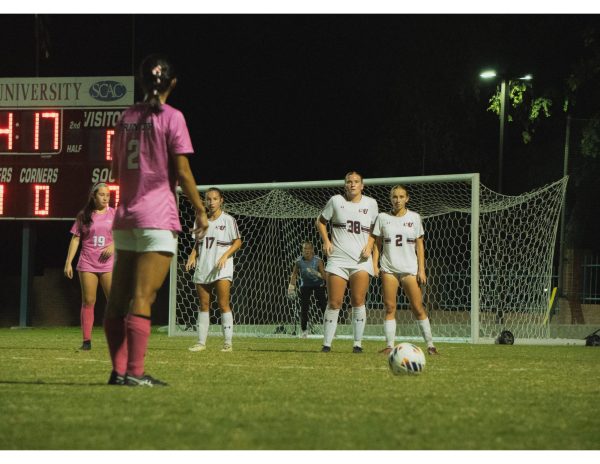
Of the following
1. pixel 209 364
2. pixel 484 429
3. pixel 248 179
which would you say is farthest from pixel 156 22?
pixel 484 429

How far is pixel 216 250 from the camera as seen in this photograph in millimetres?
12789

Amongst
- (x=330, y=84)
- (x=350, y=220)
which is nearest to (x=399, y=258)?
(x=350, y=220)

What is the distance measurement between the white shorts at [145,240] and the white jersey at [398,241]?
5554 mm

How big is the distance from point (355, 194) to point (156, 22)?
23193 mm

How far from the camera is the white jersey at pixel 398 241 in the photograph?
1236cm

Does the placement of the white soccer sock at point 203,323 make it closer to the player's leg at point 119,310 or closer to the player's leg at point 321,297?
the player's leg at point 119,310

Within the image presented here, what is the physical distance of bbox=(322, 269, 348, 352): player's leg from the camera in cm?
1237

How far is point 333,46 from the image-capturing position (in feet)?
123

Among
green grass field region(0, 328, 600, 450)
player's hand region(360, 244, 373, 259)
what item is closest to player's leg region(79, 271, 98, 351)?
green grass field region(0, 328, 600, 450)

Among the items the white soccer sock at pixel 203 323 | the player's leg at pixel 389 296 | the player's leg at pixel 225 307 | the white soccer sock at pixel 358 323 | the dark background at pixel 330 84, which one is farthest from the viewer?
the dark background at pixel 330 84

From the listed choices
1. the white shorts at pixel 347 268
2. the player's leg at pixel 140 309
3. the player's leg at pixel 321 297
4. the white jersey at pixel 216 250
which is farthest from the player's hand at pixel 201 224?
the player's leg at pixel 321 297

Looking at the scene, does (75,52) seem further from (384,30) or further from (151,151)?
(151,151)

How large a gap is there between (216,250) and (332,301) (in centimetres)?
147

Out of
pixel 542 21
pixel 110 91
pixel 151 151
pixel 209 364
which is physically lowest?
pixel 209 364
